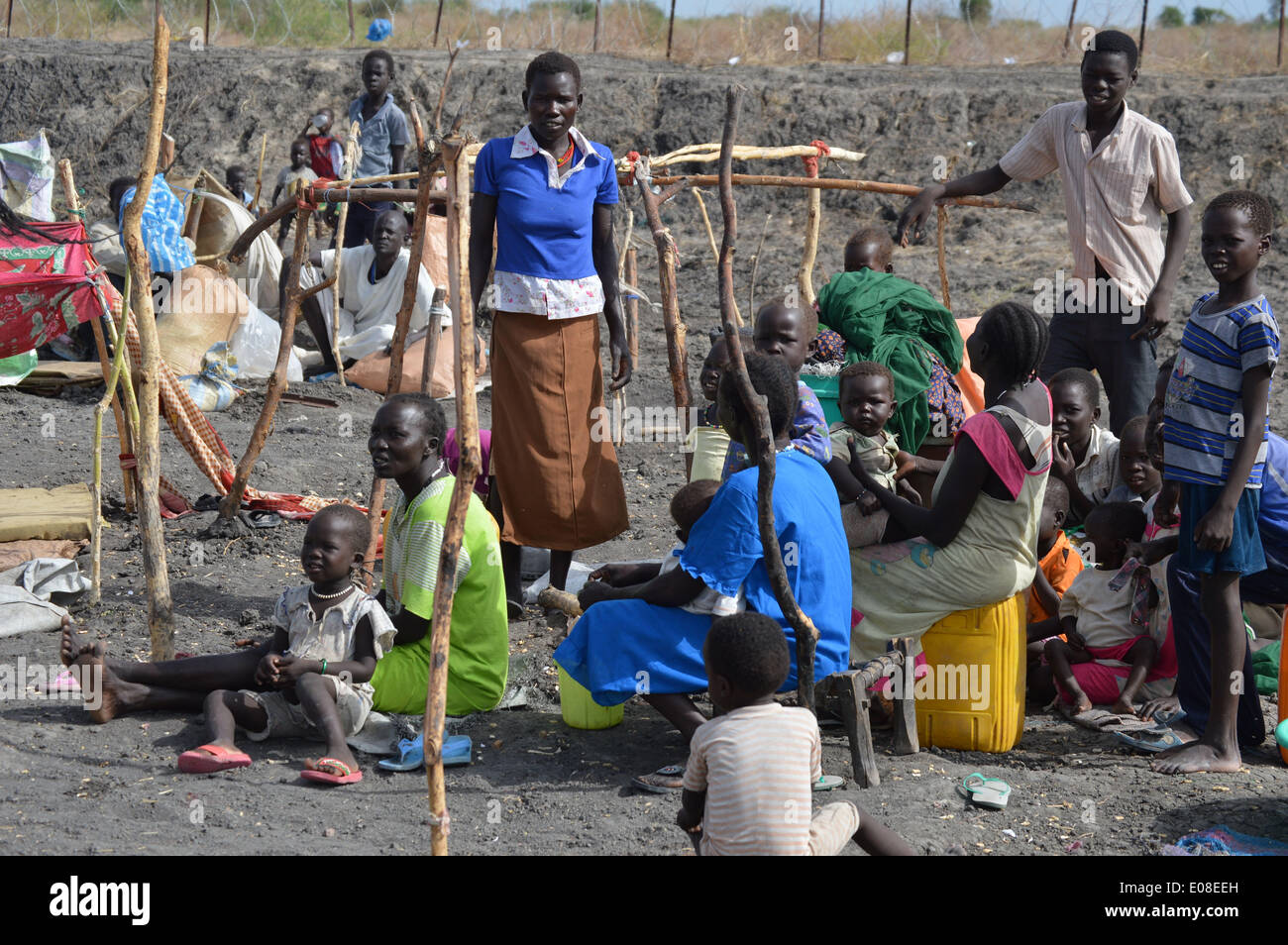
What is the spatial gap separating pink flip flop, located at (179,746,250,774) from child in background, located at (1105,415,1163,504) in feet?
9.78

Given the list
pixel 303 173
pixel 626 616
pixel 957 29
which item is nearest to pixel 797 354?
pixel 626 616

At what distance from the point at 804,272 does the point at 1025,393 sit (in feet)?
10.8

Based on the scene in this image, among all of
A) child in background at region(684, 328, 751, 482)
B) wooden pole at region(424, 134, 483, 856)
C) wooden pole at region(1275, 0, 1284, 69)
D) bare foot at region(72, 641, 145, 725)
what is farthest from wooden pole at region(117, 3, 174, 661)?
wooden pole at region(1275, 0, 1284, 69)

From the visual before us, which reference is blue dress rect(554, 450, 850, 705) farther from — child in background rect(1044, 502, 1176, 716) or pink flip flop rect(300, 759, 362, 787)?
child in background rect(1044, 502, 1176, 716)

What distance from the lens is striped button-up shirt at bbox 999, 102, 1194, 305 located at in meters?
5.30

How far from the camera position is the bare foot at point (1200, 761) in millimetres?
3828

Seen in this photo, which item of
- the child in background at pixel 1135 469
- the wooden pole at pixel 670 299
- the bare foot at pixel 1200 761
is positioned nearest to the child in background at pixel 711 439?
the wooden pole at pixel 670 299

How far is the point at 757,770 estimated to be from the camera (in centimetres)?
274

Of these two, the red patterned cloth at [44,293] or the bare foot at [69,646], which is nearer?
the bare foot at [69,646]

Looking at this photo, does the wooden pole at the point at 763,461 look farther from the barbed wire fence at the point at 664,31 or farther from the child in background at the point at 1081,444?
the barbed wire fence at the point at 664,31

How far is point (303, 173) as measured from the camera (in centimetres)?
1254

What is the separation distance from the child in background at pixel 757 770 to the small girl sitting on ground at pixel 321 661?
1.33 metres
